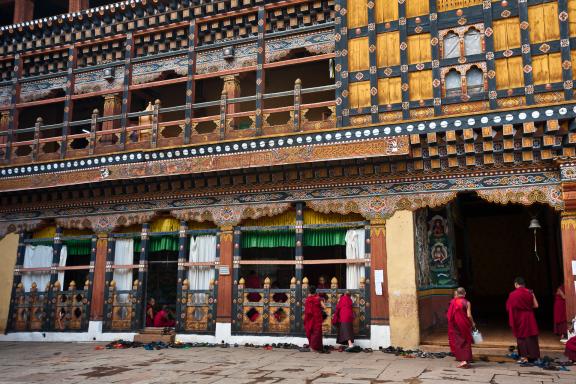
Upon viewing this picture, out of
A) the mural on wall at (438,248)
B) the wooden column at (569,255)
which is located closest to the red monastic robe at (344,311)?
the mural on wall at (438,248)

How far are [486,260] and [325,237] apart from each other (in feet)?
26.8

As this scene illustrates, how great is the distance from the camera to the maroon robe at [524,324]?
9.07 meters

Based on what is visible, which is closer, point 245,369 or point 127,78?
point 245,369

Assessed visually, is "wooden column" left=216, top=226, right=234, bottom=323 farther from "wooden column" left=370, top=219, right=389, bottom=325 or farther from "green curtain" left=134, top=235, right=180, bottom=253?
"wooden column" left=370, top=219, right=389, bottom=325

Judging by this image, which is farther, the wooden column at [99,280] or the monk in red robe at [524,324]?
the wooden column at [99,280]

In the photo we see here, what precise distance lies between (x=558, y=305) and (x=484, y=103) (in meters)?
4.42

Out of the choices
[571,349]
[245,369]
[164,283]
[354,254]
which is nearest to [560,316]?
[571,349]

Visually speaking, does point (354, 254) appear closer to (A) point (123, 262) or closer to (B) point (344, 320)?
(B) point (344, 320)

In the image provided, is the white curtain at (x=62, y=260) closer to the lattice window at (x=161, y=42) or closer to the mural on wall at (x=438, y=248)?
the lattice window at (x=161, y=42)

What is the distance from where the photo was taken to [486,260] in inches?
702

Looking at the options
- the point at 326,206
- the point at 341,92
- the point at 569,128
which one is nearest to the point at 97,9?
the point at 341,92

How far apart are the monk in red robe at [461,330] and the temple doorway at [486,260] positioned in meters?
1.70

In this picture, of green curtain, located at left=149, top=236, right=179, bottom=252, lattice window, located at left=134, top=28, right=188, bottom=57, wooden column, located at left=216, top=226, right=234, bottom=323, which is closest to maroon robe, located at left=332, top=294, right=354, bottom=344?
wooden column, located at left=216, top=226, right=234, bottom=323

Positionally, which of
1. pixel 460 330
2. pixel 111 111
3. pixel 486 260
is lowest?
pixel 460 330
